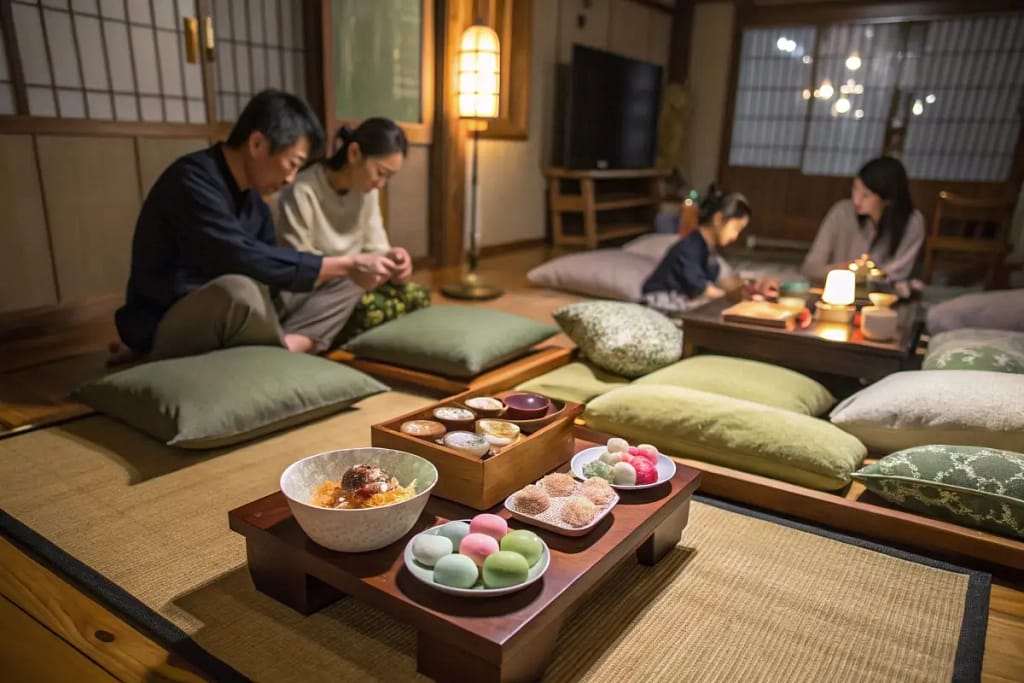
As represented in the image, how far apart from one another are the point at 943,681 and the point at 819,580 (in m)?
0.32

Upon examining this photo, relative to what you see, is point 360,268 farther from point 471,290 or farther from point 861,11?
point 861,11

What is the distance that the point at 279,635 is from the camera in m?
1.33

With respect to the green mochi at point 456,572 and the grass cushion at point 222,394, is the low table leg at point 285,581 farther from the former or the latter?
the grass cushion at point 222,394

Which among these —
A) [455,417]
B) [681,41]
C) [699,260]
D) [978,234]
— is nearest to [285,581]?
[455,417]

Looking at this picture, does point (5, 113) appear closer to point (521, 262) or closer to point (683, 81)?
point (521, 262)

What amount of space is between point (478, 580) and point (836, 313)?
7.32 feet

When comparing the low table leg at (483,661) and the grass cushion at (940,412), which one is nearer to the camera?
the low table leg at (483,661)

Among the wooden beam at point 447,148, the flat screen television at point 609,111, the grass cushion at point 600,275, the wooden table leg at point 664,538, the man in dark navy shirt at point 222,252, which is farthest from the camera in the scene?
the flat screen television at point 609,111

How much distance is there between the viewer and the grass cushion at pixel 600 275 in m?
4.34

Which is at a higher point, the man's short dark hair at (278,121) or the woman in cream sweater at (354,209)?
the man's short dark hair at (278,121)

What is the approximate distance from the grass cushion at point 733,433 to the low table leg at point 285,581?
982mm

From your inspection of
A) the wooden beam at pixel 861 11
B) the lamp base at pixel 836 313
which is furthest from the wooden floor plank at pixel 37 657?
the wooden beam at pixel 861 11

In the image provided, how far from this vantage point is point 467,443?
1.54m

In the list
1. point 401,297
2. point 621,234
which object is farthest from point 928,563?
point 621,234
